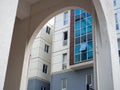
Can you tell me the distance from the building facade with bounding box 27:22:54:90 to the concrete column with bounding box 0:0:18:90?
15254 millimetres

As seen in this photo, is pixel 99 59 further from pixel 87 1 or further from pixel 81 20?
pixel 81 20

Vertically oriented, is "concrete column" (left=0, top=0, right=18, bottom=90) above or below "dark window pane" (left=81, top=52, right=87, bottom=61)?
below

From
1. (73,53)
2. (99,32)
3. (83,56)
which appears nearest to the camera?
(99,32)

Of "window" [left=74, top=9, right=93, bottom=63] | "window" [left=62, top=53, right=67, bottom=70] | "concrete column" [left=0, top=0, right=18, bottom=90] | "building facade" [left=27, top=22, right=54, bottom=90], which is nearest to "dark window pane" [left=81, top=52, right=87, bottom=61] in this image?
"window" [left=74, top=9, right=93, bottom=63]

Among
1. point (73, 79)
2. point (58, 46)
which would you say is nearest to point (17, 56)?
point (73, 79)

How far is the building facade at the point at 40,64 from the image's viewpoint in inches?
685

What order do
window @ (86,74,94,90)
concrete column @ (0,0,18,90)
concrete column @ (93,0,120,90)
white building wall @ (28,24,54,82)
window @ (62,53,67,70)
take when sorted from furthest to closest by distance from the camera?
white building wall @ (28,24,54,82)
window @ (62,53,67,70)
window @ (86,74,94,90)
concrete column @ (93,0,120,90)
concrete column @ (0,0,18,90)

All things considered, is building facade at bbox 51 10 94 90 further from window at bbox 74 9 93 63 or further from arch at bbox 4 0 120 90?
arch at bbox 4 0 120 90

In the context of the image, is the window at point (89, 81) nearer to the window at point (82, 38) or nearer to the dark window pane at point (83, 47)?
the window at point (82, 38)

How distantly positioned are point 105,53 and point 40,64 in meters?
13.9

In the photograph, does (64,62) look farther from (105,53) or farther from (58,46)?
(105,53)

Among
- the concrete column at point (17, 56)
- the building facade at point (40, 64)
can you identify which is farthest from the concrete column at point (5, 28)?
the building facade at point (40, 64)

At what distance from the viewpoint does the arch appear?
13.7 ft

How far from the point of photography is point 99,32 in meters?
4.50
